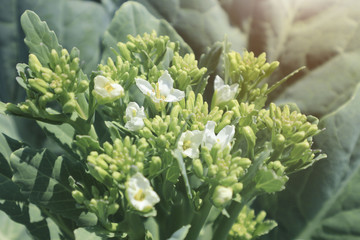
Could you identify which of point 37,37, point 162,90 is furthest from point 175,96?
point 37,37

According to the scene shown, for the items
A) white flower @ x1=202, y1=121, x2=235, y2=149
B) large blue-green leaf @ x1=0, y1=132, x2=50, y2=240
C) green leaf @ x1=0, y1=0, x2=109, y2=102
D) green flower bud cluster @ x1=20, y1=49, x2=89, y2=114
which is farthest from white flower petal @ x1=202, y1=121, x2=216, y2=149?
green leaf @ x1=0, y1=0, x2=109, y2=102

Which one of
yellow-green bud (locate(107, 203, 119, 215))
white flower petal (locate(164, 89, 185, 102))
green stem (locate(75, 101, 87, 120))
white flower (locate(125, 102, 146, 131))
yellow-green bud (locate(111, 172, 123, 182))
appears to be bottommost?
→ yellow-green bud (locate(107, 203, 119, 215))

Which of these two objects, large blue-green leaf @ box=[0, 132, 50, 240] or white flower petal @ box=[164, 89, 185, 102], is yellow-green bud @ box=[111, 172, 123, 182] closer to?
white flower petal @ box=[164, 89, 185, 102]

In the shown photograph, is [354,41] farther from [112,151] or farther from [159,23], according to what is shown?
[112,151]

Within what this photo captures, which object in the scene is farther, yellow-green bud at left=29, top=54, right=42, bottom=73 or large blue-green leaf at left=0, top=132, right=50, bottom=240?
large blue-green leaf at left=0, top=132, right=50, bottom=240

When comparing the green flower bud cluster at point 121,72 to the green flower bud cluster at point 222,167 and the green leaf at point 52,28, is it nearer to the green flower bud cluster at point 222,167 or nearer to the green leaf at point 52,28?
the green flower bud cluster at point 222,167

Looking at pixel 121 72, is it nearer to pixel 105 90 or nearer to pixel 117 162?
pixel 105 90

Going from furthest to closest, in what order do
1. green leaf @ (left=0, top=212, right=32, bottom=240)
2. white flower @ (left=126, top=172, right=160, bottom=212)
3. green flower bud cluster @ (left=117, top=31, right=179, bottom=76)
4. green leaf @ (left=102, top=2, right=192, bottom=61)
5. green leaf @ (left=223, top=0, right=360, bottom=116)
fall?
green leaf @ (left=223, top=0, right=360, bottom=116) → green leaf @ (left=102, top=2, right=192, bottom=61) → green leaf @ (left=0, top=212, right=32, bottom=240) → green flower bud cluster @ (left=117, top=31, right=179, bottom=76) → white flower @ (left=126, top=172, right=160, bottom=212)
